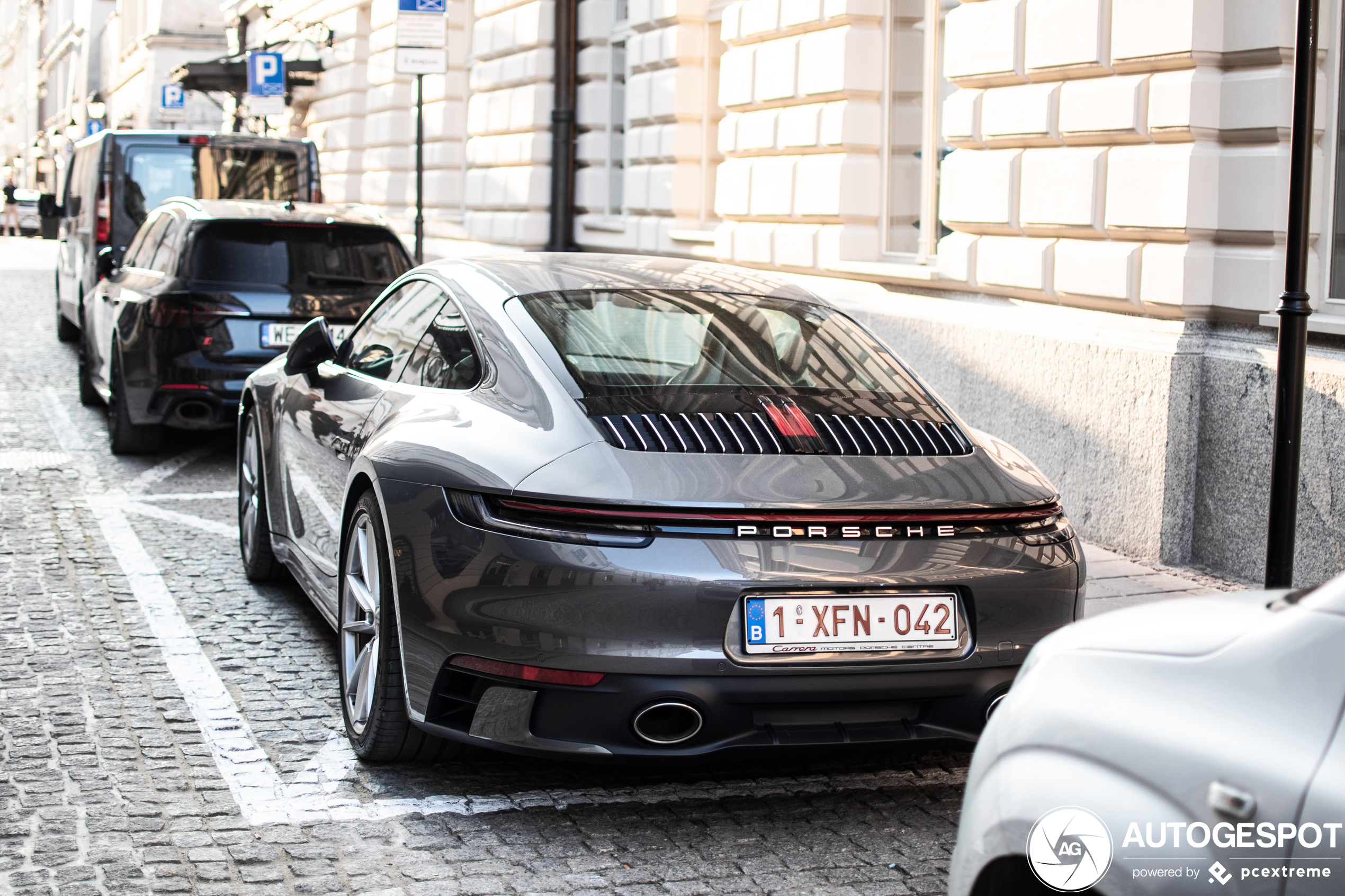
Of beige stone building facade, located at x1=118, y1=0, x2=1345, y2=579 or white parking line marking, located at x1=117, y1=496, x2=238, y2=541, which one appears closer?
beige stone building facade, located at x1=118, y1=0, x2=1345, y2=579

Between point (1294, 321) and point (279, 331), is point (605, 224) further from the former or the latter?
point (1294, 321)

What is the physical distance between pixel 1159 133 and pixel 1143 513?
71.1 inches

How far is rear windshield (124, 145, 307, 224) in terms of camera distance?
46.3 ft

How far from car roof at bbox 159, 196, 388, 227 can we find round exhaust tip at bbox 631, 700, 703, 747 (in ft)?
21.3

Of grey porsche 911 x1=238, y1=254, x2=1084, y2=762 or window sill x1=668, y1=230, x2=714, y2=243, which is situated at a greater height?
window sill x1=668, y1=230, x2=714, y2=243

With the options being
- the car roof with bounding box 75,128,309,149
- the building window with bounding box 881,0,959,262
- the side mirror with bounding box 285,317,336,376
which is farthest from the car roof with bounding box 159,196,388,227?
the car roof with bounding box 75,128,309,149

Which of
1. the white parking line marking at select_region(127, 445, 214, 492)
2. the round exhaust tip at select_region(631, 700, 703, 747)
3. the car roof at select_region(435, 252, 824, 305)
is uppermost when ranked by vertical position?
the car roof at select_region(435, 252, 824, 305)

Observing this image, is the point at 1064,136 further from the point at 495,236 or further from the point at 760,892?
the point at 495,236

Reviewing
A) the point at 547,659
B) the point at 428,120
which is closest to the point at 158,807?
the point at 547,659

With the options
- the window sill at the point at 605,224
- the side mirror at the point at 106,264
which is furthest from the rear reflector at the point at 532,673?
the window sill at the point at 605,224

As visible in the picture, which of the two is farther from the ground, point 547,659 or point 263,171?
point 263,171

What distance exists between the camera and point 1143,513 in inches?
293

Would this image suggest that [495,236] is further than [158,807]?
Yes

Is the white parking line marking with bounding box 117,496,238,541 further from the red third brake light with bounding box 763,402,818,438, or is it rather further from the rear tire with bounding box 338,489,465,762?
the red third brake light with bounding box 763,402,818,438
